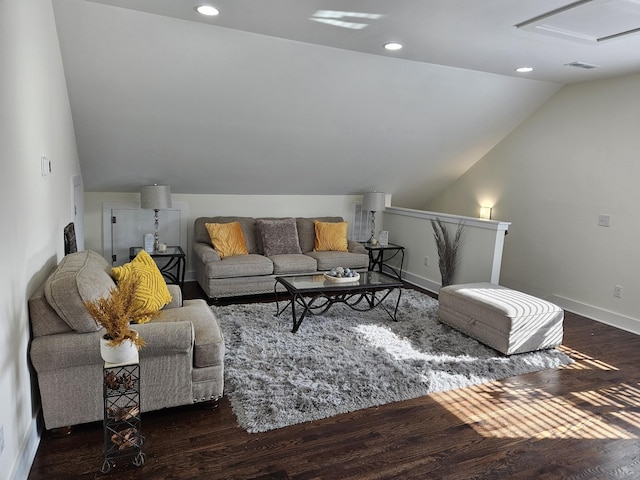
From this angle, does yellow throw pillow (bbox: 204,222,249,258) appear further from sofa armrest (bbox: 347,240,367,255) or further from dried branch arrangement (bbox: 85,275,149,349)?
dried branch arrangement (bbox: 85,275,149,349)

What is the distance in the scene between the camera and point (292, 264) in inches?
202

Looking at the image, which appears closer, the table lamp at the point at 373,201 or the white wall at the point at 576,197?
the white wall at the point at 576,197

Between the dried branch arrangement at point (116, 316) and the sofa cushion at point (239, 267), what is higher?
the dried branch arrangement at point (116, 316)

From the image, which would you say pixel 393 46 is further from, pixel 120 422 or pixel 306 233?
pixel 120 422

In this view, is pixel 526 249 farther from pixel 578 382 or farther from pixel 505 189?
pixel 578 382

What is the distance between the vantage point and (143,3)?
9.66ft

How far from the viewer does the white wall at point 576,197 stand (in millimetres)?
4531

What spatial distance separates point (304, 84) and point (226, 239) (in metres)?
2.03

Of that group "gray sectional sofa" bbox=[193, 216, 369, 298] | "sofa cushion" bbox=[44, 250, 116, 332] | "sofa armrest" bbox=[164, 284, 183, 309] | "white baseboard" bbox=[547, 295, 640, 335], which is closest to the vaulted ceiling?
"gray sectional sofa" bbox=[193, 216, 369, 298]

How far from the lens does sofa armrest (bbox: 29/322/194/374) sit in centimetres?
223

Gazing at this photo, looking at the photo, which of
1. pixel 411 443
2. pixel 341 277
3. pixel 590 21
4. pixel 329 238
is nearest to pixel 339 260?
pixel 329 238

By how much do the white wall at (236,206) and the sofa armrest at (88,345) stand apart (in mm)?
3139

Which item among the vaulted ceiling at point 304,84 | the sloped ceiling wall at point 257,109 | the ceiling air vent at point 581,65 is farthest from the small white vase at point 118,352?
the ceiling air vent at point 581,65

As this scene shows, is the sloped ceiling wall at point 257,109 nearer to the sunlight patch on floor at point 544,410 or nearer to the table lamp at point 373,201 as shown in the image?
the table lamp at point 373,201
